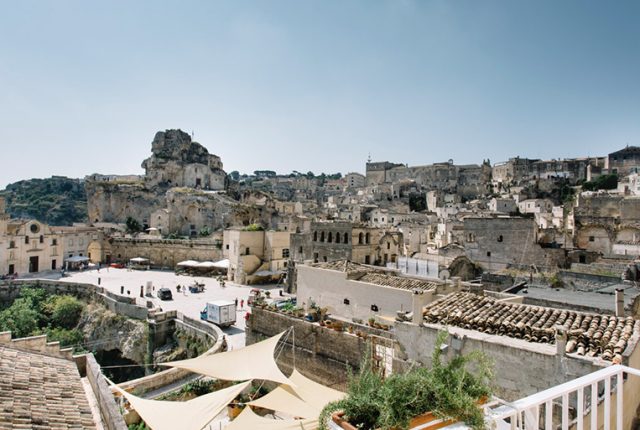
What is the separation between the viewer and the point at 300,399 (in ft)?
34.4

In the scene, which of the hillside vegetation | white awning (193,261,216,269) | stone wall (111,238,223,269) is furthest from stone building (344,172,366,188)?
white awning (193,261,216,269)

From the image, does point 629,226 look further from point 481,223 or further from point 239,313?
point 239,313

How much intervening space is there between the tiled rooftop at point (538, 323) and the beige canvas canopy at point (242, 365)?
177 inches

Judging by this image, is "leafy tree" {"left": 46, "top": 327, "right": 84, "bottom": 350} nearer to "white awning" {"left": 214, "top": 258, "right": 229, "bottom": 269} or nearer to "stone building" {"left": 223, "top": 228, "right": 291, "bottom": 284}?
"stone building" {"left": 223, "top": 228, "right": 291, "bottom": 284}

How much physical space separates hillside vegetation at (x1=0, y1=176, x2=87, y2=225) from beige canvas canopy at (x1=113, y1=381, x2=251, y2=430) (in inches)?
3903

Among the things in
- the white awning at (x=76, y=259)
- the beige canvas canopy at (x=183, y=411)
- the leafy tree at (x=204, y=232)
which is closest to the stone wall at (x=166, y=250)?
the white awning at (x=76, y=259)

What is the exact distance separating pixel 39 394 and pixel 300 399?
5728mm

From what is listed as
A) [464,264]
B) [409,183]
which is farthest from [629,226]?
[409,183]

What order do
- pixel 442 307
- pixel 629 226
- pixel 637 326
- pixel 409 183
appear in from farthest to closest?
1. pixel 409 183
2. pixel 629 226
3. pixel 442 307
4. pixel 637 326

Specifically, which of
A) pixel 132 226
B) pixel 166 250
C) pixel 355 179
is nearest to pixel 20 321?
pixel 166 250

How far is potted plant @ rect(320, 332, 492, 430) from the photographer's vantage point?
10.7ft

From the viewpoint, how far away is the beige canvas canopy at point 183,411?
900 cm

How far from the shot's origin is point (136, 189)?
6650 cm

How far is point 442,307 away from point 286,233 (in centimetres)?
2710
